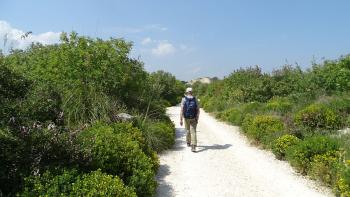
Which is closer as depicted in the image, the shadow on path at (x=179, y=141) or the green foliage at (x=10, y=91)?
the green foliage at (x=10, y=91)

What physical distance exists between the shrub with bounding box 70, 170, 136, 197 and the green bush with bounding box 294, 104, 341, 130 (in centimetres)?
804

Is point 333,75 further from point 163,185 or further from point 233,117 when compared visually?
point 163,185

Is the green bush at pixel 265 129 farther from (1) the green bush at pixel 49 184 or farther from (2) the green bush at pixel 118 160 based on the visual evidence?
(1) the green bush at pixel 49 184

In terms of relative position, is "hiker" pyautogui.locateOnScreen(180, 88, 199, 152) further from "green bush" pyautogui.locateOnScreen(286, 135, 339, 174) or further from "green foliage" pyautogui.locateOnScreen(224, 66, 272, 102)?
"green foliage" pyautogui.locateOnScreen(224, 66, 272, 102)

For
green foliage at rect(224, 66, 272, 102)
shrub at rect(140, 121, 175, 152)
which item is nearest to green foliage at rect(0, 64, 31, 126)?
shrub at rect(140, 121, 175, 152)

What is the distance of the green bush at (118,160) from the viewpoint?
22.3ft

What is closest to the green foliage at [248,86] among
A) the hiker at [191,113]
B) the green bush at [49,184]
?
the hiker at [191,113]

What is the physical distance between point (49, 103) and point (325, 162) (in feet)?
18.9

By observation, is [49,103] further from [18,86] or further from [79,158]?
[79,158]

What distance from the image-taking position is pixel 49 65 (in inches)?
513

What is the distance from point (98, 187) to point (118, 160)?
152 cm

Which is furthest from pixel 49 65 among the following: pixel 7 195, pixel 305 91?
pixel 305 91

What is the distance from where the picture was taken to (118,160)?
7.16 metres

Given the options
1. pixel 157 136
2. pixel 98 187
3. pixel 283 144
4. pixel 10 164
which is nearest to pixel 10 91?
pixel 10 164
